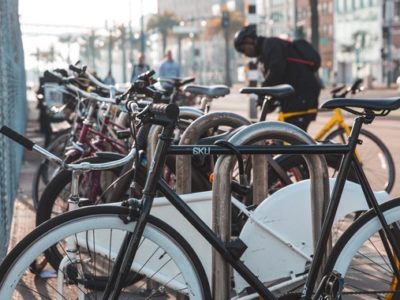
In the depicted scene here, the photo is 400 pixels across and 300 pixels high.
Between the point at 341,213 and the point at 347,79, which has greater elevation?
the point at 341,213

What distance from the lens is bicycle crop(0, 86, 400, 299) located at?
3.05 metres

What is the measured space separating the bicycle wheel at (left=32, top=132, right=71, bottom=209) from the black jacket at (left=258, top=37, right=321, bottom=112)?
188cm

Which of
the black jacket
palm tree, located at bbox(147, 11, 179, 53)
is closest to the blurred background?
palm tree, located at bbox(147, 11, 179, 53)

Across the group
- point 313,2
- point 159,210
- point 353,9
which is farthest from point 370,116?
point 353,9

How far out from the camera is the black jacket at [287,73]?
26.7 ft

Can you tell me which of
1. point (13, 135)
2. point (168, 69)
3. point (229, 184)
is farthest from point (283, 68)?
point (168, 69)

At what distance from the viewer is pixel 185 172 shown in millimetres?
4105

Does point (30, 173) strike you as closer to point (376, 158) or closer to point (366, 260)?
point (376, 158)

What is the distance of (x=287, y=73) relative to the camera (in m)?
8.41

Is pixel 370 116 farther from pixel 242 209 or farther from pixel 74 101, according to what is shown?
pixel 74 101

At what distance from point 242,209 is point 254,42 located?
14.5 ft

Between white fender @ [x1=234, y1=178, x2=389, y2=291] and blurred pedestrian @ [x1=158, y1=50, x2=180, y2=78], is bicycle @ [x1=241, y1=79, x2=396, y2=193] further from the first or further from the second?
blurred pedestrian @ [x1=158, y1=50, x2=180, y2=78]

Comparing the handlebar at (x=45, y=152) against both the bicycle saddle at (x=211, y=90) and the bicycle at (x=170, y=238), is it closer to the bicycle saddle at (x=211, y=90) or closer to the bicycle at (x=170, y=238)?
the bicycle at (x=170, y=238)

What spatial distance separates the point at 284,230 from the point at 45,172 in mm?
4197
